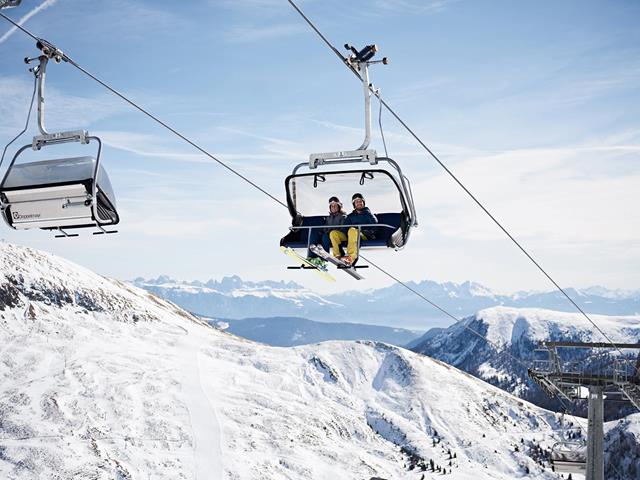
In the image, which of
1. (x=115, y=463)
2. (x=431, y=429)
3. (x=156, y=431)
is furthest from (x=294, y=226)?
(x=431, y=429)

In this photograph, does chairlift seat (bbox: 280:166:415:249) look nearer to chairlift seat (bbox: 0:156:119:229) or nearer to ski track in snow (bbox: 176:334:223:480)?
chairlift seat (bbox: 0:156:119:229)

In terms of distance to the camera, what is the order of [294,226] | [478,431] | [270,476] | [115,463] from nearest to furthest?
[294,226], [115,463], [270,476], [478,431]

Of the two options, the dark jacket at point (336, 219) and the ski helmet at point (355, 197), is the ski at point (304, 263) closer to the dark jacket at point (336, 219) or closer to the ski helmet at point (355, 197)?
the dark jacket at point (336, 219)

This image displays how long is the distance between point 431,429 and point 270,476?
210 feet

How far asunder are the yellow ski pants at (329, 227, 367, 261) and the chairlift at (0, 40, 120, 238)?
194 inches

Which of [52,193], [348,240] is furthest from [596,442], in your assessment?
[52,193]

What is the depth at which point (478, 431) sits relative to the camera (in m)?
173

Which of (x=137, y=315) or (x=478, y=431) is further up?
(x=137, y=315)

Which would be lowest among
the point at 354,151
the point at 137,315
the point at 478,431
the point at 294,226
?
the point at 478,431

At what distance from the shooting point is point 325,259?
51.1ft

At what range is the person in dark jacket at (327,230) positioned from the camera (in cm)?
1578

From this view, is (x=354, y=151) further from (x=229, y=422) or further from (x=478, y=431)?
(x=478, y=431)

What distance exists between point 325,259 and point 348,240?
0.66 meters

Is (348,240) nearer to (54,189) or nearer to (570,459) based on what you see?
(54,189)
